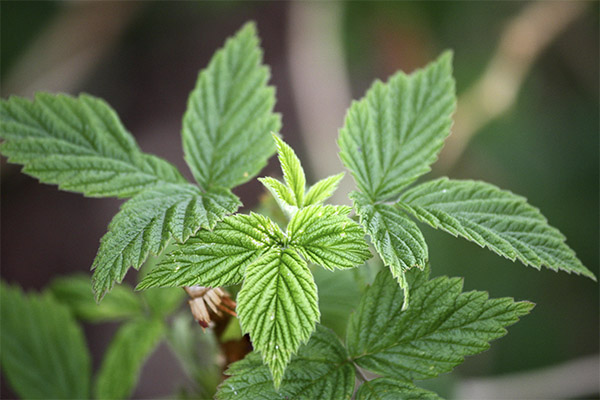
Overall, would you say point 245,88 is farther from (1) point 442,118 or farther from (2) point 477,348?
(2) point 477,348

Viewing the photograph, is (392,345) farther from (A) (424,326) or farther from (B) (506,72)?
(B) (506,72)

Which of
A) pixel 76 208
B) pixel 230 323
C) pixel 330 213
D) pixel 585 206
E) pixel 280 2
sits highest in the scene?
pixel 280 2

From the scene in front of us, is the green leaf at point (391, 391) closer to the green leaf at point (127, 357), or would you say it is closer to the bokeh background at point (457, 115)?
the green leaf at point (127, 357)

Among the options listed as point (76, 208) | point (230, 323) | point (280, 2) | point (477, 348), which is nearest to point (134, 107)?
point (76, 208)

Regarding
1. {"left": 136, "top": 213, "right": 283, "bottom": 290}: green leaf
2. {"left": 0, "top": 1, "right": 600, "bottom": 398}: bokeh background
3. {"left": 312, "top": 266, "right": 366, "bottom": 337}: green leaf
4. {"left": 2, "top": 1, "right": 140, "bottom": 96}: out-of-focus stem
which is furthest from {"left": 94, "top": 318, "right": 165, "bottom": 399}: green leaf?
{"left": 2, "top": 1, "right": 140, "bottom": 96}: out-of-focus stem

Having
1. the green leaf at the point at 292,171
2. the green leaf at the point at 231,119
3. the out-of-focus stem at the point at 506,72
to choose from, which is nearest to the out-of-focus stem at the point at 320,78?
the out-of-focus stem at the point at 506,72
